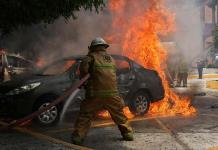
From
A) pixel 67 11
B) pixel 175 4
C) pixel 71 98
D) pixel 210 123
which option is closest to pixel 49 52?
pixel 175 4

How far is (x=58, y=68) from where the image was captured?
30.4 feet

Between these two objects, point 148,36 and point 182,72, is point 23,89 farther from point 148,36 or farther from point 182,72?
point 182,72

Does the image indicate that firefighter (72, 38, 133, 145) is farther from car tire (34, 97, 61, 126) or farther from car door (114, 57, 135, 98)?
car door (114, 57, 135, 98)

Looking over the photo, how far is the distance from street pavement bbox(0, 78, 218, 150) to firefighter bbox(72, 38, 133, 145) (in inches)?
10.7

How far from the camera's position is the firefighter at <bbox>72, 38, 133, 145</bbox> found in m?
6.65

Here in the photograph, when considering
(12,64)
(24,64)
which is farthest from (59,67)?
(24,64)

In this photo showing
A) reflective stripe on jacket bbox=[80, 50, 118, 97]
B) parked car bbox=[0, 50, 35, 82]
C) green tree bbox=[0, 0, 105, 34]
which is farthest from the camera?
parked car bbox=[0, 50, 35, 82]

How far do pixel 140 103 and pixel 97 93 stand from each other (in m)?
3.41

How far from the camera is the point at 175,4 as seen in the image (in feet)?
52.1

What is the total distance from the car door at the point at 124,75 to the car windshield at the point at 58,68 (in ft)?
3.91

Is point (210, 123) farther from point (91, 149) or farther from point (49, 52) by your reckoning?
point (49, 52)

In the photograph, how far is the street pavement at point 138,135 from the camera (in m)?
6.59

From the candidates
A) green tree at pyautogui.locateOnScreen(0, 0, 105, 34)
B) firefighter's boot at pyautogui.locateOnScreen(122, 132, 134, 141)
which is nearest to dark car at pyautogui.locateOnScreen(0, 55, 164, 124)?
green tree at pyautogui.locateOnScreen(0, 0, 105, 34)

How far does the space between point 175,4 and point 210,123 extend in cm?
807
